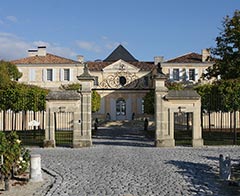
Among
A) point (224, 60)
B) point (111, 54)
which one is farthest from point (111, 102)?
point (224, 60)

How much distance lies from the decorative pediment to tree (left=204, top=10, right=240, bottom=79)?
2371cm

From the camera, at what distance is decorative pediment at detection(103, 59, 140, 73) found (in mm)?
44812

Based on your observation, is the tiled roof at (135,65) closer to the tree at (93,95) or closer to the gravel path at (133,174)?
the tree at (93,95)

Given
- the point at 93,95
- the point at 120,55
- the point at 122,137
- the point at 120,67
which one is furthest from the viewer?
the point at 120,55

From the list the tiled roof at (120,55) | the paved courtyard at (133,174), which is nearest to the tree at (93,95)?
the tiled roof at (120,55)

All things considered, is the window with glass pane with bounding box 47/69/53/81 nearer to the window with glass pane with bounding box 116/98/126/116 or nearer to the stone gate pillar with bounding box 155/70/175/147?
the window with glass pane with bounding box 116/98/126/116

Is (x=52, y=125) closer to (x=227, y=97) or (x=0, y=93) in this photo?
(x=0, y=93)

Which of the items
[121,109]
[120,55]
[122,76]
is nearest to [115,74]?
[122,76]

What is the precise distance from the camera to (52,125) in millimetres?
15547

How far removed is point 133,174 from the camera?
895 cm

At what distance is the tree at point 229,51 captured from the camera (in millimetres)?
20047

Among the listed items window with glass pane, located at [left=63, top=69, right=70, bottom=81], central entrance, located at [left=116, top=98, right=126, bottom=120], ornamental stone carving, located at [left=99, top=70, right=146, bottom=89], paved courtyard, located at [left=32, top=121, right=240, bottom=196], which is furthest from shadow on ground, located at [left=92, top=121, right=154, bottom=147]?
window with glass pane, located at [left=63, top=69, right=70, bottom=81]

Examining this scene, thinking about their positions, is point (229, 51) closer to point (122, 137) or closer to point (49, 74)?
point (122, 137)

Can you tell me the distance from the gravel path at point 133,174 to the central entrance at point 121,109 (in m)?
31.7
